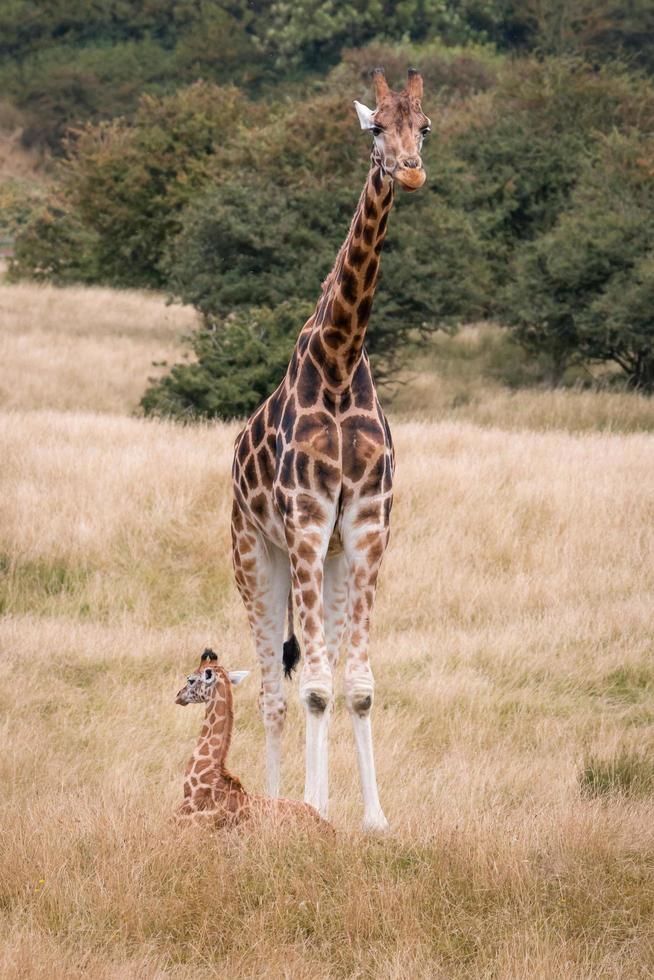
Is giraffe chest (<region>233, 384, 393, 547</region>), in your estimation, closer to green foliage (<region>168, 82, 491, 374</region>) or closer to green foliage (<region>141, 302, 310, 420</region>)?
green foliage (<region>141, 302, 310, 420</region>)

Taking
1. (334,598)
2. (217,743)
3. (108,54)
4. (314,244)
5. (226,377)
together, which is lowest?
(226,377)

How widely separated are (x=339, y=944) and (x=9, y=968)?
112 cm

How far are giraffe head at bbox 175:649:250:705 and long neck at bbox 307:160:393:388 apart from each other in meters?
1.28

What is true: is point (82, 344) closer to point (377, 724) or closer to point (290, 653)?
point (377, 724)

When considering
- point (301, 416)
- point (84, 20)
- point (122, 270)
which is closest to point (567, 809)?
point (301, 416)

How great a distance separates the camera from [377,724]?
25.1 feet

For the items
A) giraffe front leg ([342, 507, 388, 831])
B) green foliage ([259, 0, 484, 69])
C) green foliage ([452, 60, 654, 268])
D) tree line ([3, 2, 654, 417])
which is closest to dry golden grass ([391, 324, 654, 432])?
tree line ([3, 2, 654, 417])

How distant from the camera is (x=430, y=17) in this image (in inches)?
2251

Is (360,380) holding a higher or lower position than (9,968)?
higher

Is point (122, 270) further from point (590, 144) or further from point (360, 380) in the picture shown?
point (360, 380)

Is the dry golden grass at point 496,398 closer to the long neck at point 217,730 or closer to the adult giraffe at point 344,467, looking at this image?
the adult giraffe at point 344,467

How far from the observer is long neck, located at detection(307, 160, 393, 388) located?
17.9ft

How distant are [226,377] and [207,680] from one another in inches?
506

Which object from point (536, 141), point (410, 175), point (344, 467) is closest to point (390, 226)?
point (536, 141)
